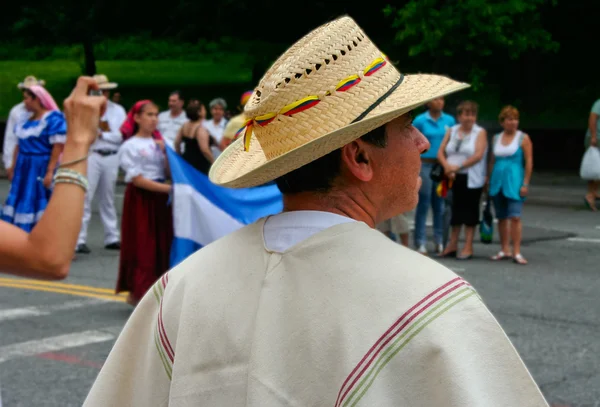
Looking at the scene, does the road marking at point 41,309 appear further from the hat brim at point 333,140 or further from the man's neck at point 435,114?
the hat brim at point 333,140

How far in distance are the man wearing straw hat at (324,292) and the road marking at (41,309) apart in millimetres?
6147

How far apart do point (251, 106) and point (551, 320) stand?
6044mm

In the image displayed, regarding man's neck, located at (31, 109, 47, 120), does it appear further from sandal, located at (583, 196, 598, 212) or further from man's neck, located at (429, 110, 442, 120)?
sandal, located at (583, 196, 598, 212)

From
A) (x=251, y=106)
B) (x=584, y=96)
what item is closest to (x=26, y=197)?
(x=251, y=106)

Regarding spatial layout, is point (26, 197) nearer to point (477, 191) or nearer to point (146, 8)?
point (477, 191)

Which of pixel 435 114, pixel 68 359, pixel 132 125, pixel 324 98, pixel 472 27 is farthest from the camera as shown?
pixel 472 27

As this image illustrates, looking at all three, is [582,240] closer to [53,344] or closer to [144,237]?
[144,237]

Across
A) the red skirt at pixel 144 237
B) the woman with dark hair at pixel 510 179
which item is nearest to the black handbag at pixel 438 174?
the woman with dark hair at pixel 510 179

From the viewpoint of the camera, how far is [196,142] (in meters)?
12.0

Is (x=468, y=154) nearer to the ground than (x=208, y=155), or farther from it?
farther from it

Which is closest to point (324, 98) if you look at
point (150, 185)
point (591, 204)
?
point (150, 185)

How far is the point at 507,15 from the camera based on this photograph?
21281 millimetres

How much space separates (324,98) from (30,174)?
9.50 meters

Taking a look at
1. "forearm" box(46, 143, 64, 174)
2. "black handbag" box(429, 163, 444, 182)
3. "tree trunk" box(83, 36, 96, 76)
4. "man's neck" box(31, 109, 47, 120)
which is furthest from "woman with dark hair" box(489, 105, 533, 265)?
"tree trunk" box(83, 36, 96, 76)
